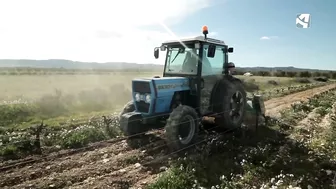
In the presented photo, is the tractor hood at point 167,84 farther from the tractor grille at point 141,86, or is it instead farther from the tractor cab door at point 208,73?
the tractor cab door at point 208,73

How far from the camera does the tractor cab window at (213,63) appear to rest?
8.70m

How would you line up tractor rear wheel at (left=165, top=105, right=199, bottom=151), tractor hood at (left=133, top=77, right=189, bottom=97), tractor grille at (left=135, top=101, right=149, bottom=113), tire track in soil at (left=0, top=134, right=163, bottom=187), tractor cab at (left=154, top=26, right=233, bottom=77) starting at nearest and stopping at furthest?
tire track in soil at (left=0, top=134, right=163, bottom=187) → tractor rear wheel at (left=165, top=105, right=199, bottom=151) → tractor hood at (left=133, top=77, right=189, bottom=97) → tractor grille at (left=135, top=101, right=149, bottom=113) → tractor cab at (left=154, top=26, right=233, bottom=77)

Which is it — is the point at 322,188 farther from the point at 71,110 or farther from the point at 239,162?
the point at 71,110

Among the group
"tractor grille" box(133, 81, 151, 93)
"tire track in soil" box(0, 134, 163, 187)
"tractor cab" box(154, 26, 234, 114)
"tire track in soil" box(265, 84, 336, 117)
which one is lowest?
"tire track in soil" box(0, 134, 163, 187)

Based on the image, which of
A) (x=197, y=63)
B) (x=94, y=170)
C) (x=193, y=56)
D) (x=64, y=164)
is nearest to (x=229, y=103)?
(x=197, y=63)

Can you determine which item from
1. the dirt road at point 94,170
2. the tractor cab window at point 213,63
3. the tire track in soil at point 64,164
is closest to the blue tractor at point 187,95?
the tractor cab window at point 213,63

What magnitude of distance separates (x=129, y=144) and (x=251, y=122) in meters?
4.35

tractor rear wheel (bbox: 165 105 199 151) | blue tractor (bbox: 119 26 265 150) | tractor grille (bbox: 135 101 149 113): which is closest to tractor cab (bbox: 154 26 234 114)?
blue tractor (bbox: 119 26 265 150)

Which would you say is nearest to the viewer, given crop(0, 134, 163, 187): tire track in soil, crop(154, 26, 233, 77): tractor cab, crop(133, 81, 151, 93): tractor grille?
crop(0, 134, 163, 187): tire track in soil

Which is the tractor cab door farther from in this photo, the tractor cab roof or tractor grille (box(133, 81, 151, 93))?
tractor grille (box(133, 81, 151, 93))

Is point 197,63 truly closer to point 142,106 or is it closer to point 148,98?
point 148,98

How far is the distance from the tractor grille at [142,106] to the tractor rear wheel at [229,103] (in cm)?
224

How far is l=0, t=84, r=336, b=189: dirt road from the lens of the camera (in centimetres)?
596

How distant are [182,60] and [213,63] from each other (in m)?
0.98
